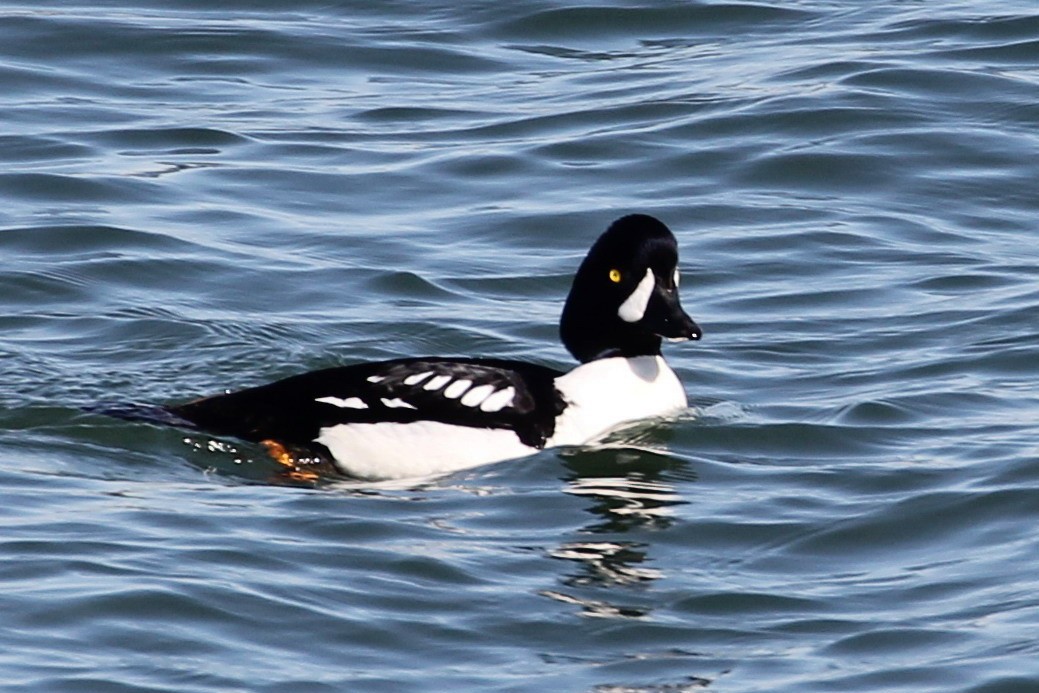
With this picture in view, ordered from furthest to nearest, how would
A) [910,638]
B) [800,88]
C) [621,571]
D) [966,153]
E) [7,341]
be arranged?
1. [800,88]
2. [966,153]
3. [7,341]
4. [621,571]
5. [910,638]

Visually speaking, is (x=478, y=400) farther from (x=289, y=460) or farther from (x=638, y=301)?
(x=638, y=301)

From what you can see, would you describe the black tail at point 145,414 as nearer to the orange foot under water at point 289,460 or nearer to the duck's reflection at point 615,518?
the orange foot under water at point 289,460

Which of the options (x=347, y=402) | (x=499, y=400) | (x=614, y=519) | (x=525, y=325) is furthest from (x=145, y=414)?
(x=525, y=325)

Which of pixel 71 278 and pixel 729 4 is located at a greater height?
pixel 729 4

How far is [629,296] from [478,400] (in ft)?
3.13

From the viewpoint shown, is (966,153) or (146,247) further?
(966,153)

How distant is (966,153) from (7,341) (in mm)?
6657

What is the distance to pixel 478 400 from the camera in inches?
391

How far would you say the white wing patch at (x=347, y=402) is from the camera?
997 centimetres

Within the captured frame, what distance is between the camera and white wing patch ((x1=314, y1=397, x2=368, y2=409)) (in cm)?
997

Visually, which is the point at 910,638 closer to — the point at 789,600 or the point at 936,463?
the point at 789,600

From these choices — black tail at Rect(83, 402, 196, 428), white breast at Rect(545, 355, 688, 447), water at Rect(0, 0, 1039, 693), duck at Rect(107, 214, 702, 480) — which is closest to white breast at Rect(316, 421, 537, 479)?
duck at Rect(107, 214, 702, 480)

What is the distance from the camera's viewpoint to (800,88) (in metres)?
16.7

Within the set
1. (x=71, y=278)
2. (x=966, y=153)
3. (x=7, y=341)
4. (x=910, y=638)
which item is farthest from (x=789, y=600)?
(x=966, y=153)
